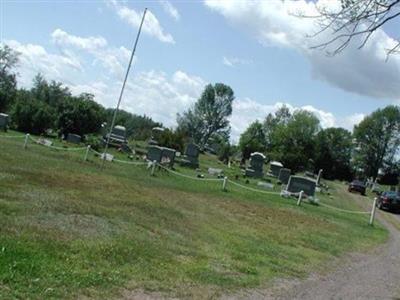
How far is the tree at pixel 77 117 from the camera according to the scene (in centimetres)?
5716

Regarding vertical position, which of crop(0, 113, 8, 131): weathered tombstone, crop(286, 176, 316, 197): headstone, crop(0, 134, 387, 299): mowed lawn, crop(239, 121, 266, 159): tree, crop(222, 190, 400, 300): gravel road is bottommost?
crop(0, 113, 8, 131): weathered tombstone

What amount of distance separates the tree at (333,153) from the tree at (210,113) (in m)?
19.4

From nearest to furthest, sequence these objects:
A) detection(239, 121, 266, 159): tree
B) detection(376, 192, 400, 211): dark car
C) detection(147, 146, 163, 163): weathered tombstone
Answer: detection(147, 146, 163, 163): weathered tombstone → detection(376, 192, 400, 211): dark car → detection(239, 121, 266, 159): tree

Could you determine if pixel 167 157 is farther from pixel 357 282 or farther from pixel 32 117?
pixel 357 282

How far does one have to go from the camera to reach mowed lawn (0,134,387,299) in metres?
7.89

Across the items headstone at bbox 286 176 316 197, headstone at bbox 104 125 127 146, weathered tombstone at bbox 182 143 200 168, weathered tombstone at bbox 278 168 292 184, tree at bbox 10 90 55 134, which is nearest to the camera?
headstone at bbox 286 176 316 197

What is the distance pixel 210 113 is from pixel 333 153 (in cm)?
2532

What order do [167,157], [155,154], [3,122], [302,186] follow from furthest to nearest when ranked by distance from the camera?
[3,122], [167,157], [155,154], [302,186]

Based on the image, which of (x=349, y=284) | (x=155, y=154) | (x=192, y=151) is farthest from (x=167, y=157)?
(x=349, y=284)

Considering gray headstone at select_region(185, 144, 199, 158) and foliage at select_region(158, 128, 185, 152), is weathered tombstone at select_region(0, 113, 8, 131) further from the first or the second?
gray headstone at select_region(185, 144, 199, 158)

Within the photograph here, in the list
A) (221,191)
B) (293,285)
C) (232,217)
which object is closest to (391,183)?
(221,191)

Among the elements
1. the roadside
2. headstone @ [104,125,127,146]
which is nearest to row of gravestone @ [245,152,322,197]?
headstone @ [104,125,127,146]

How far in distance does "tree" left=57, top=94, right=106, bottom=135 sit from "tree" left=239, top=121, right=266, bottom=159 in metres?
42.5

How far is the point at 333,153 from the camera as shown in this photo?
108 metres
